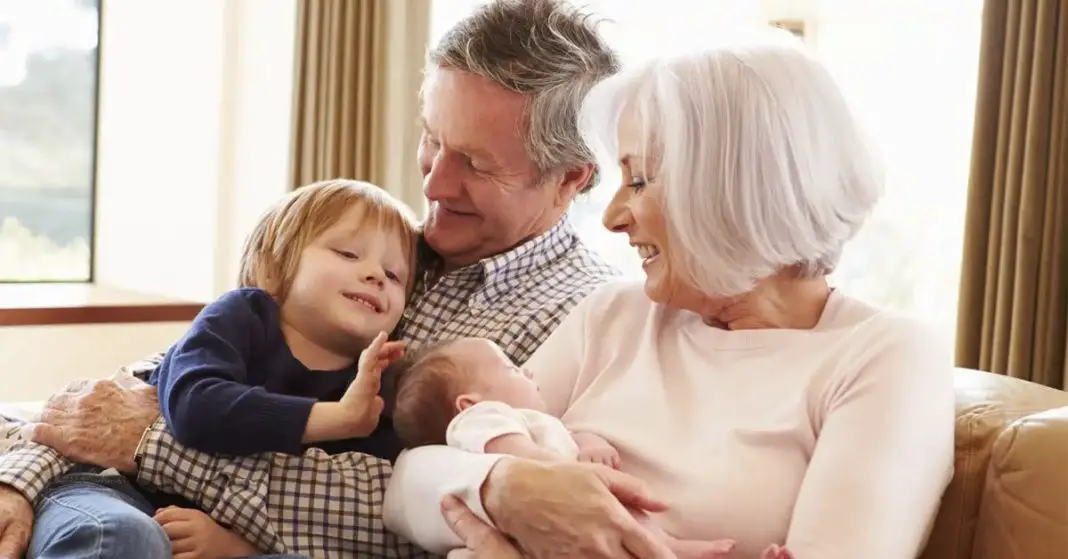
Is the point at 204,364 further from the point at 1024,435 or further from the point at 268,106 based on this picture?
the point at 268,106

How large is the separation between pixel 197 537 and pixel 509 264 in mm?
695

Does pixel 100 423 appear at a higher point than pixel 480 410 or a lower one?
lower

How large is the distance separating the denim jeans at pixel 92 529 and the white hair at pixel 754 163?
784 mm

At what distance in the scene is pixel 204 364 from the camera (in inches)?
69.9

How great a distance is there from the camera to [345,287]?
190 centimetres

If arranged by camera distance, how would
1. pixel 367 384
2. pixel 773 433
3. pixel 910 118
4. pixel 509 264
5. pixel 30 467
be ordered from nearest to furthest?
pixel 773 433, pixel 367 384, pixel 30 467, pixel 509 264, pixel 910 118

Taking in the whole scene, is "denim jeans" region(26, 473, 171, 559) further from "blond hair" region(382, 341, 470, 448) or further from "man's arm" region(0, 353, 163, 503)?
"blond hair" region(382, 341, 470, 448)

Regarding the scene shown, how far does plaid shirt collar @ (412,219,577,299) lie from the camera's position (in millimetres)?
2098

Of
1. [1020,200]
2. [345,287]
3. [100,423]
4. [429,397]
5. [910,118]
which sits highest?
[910,118]

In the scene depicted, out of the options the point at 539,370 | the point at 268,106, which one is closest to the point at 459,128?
the point at 539,370

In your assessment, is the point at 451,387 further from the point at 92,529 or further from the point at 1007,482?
the point at 1007,482

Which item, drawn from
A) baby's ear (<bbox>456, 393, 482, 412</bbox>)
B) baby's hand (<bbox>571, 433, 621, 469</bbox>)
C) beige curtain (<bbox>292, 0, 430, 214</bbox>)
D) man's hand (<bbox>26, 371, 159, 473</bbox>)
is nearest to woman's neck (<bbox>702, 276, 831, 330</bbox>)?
baby's hand (<bbox>571, 433, 621, 469</bbox>)

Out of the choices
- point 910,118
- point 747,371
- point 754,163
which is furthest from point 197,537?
point 910,118

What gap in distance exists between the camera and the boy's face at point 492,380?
1.67 meters
